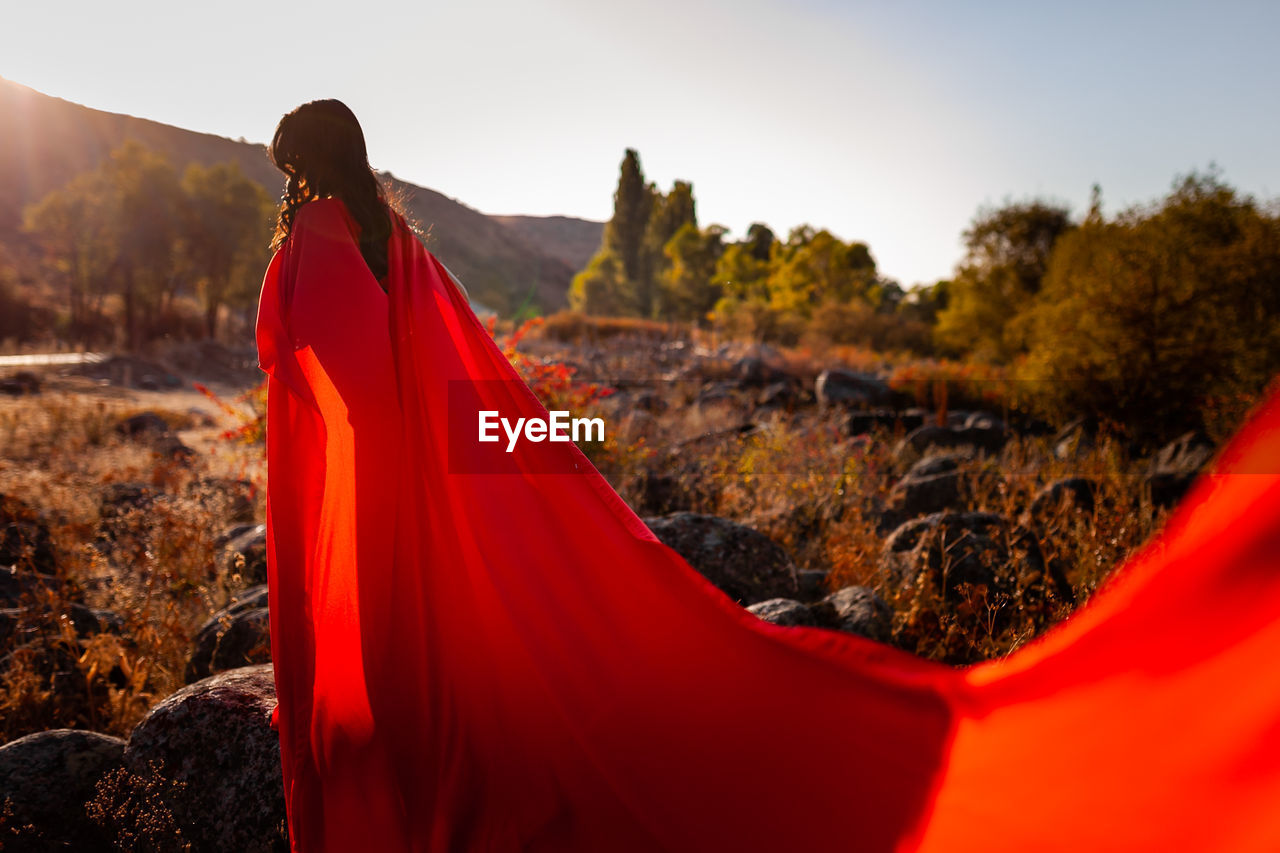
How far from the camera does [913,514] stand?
620 centimetres

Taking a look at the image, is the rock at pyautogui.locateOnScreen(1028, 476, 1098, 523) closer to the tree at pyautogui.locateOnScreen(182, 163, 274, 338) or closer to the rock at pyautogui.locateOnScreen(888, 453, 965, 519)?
the rock at pyautogui.locateOnScreen(888, 453, 965, 519)

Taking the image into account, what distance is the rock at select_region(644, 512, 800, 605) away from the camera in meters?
3.65

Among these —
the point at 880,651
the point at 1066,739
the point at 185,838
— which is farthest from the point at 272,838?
the point at 1066,739

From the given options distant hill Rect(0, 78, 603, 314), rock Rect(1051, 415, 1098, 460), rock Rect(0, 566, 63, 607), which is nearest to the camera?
rock Rect(0, 566, 63, 607)

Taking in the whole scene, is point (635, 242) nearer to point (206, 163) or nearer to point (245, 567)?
point (245, 567)

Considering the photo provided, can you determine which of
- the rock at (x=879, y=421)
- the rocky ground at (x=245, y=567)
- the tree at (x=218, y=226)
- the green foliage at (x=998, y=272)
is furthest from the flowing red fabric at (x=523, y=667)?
the tree at (x=218, y=226)

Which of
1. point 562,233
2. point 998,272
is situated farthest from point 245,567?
point 562,233

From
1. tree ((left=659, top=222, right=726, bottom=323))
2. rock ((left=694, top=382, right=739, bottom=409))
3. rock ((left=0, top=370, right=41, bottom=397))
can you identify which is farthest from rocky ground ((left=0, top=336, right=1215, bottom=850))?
tree ((left=659, top=222, right=726, bottom=323))

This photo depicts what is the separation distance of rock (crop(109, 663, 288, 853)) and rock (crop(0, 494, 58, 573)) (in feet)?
9.86

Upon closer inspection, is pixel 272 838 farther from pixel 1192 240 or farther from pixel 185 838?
pixel 1192 240

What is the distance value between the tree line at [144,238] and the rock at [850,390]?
2397cm

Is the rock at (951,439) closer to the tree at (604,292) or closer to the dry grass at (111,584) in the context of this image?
the dry grass at (111,584)

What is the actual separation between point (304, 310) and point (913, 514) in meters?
5.56

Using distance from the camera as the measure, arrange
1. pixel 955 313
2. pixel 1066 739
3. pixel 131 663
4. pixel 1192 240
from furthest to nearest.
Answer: pixel 955 313, pixel 1192 240, pixel 131 663, pixel 1066 739
